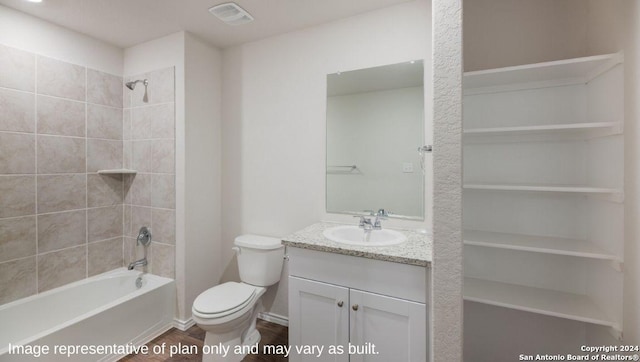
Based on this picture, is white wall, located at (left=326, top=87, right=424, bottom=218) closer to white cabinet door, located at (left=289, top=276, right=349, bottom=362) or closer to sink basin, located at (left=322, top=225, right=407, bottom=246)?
sink basin, located at (left=322, top=225, right=407, bottom=246)

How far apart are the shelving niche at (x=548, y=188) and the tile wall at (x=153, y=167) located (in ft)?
7.36

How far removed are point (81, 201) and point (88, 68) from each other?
1.14 m

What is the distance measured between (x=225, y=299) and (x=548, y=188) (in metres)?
1.96

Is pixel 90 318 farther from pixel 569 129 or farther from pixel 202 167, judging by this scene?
pixel 569 129

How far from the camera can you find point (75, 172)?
232 cm

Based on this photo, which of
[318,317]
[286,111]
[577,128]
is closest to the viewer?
[577,128]

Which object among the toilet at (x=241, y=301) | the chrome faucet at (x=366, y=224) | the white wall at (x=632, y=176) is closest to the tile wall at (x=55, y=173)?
the toilet at (x=241, y=301)

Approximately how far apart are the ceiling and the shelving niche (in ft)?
3.37

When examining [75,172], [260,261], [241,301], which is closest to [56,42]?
[75,172]

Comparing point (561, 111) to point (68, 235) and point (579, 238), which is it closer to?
point (579, 238)

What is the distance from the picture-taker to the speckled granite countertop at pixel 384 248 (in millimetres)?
1397

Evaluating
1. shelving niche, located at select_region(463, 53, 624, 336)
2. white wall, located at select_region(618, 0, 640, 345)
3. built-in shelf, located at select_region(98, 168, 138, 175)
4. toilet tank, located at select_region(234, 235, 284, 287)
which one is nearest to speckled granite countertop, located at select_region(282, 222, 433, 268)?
shelving niche, located at select_region(463, 53, 624, 336)

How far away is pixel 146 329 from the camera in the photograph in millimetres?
2148

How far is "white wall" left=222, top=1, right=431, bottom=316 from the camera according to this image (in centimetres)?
196
